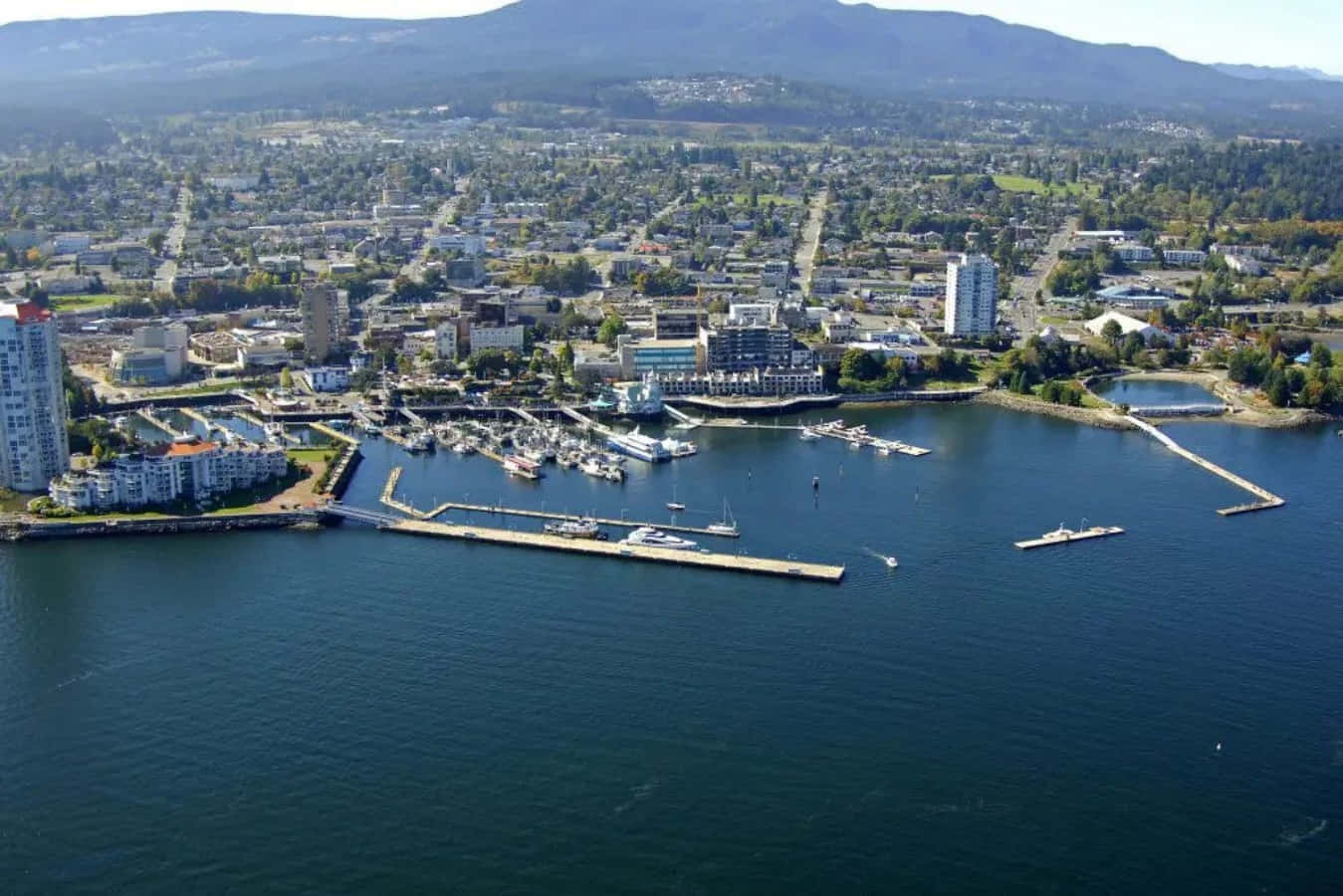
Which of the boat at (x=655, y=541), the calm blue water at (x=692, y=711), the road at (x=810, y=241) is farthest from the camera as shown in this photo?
the road at (x=810, y=241)

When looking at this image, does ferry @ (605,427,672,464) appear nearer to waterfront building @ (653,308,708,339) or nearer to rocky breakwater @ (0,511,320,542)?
rocky breakwater @ (0,511,320,542)

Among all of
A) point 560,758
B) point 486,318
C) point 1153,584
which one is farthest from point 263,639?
point 486,318

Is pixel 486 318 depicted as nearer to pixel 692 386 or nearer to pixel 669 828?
pixel 692 386

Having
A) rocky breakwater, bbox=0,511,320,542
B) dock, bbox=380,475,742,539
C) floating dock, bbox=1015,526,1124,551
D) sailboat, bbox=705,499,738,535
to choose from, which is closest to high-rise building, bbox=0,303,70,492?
rocky breakwater, bbox=0,511,320,542

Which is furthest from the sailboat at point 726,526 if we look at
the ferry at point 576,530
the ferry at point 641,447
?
the ferry at point 641,447

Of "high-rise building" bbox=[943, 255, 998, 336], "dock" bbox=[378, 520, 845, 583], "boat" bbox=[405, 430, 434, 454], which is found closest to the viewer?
"dock" bbox=[378, 520, 845, 583]

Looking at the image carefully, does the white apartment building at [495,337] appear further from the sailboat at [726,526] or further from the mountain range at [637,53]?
the mountain range at [637,53]

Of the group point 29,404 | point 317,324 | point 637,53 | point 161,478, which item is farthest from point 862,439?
point 637,53
